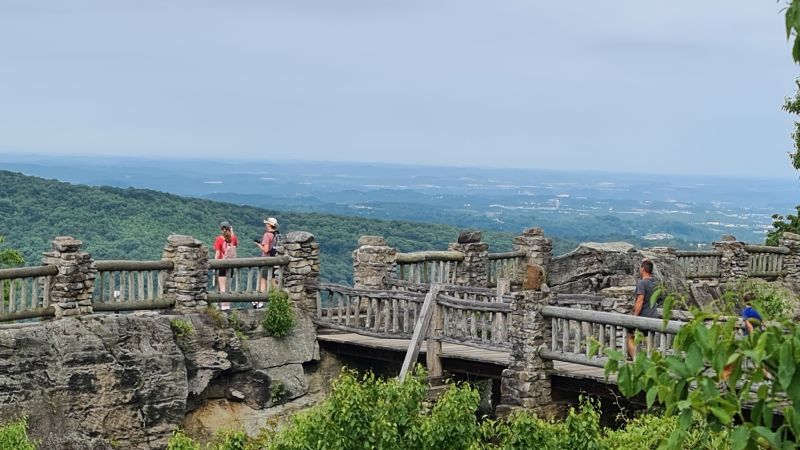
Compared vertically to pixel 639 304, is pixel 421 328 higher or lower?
lower

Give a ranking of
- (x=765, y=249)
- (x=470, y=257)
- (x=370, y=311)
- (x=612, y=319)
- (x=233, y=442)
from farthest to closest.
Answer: (x=765, y=249) < (x=470, y=257) < (x=370, y=311) < (x=612, y=319) < (x=233, y=442)

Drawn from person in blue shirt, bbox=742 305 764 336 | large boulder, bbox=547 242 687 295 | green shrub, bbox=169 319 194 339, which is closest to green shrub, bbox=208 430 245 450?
green shrub, bbox=169 319 194 339

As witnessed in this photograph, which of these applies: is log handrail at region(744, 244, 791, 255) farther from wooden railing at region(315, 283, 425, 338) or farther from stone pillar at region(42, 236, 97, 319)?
stone pillar at region(42, 236, 97, 319)

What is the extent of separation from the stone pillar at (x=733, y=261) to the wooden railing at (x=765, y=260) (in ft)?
1.06

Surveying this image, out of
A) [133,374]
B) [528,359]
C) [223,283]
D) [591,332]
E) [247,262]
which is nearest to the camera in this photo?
[591,332]

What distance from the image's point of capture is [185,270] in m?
23.5

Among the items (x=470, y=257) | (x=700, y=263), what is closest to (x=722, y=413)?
(x=470, y=257)

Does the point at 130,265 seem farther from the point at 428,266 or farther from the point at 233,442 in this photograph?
the point at 428,266

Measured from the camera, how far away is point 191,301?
77.6ft

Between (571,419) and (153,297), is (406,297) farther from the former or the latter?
(571,419)

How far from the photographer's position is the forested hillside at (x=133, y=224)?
182 feet

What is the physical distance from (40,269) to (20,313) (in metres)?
0.77

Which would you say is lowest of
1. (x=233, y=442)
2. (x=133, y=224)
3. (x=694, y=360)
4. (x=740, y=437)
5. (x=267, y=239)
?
(x=133, y=224)

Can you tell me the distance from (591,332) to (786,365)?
43.0 ft
